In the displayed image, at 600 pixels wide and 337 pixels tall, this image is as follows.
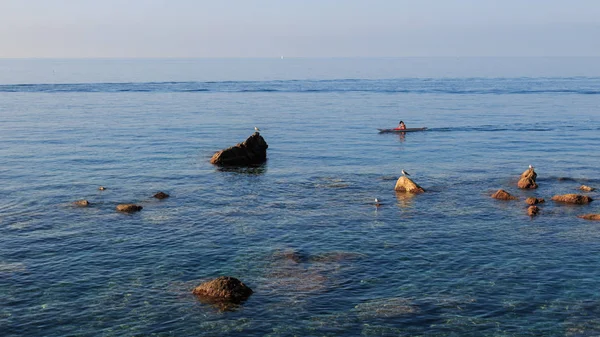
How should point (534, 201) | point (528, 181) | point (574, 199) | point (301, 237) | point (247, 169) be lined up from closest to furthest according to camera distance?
1. point (301, 237)
2. point (534, 201)
3. point (574, 199)
4. point (528, 181)
5. point (247, 169)

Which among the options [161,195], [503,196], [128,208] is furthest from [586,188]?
[128,208]

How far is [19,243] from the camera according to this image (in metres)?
50.4

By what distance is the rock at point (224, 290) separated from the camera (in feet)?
129

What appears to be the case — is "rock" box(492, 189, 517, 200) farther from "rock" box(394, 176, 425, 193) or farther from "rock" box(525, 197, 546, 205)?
"rock" box(394, 176, 425, 193)

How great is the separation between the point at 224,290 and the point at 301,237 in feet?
46.4

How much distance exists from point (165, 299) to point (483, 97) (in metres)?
163

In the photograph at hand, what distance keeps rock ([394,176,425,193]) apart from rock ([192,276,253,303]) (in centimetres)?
3150

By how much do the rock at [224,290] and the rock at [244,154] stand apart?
4380 cm

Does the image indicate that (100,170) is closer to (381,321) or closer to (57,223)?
(57,223)

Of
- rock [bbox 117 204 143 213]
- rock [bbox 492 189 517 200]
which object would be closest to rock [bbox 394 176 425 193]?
rock [bbox 492 189 517 200]

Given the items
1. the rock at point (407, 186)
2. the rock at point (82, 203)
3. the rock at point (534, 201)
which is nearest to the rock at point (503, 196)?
the rock at point (534, 201)

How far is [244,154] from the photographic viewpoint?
279 feet

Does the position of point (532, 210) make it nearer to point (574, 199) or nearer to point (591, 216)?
point (591, 216)

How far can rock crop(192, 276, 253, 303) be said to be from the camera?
129 ft
